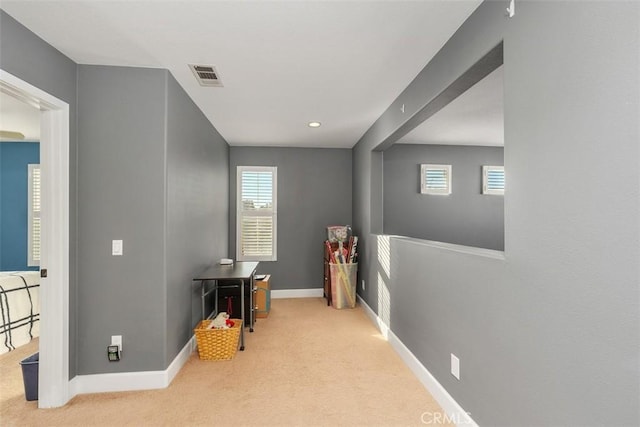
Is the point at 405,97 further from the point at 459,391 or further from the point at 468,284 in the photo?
the point at 459,391

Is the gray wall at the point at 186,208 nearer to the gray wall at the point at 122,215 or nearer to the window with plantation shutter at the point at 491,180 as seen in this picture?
the gray wall at the point at 122,215

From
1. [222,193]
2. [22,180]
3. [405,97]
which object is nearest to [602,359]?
[405,97]

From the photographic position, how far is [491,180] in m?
5.18

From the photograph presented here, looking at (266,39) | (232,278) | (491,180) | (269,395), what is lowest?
(269,395)

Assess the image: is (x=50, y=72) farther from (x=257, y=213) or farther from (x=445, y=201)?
(x=445, y=201)

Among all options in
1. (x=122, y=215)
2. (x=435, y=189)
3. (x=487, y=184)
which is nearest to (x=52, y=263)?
(x=122, y=215)

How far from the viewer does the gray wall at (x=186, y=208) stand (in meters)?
2.65

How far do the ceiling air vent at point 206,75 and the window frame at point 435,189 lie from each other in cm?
339

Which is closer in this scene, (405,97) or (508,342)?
(508,342)

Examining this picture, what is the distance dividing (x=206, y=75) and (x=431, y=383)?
9.88 ft

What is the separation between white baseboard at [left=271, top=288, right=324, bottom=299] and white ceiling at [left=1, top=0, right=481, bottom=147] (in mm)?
3206

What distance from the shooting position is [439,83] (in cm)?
226

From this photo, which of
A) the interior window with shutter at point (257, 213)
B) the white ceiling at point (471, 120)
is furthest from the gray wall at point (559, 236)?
the interior window with shutter at point (257, 213)

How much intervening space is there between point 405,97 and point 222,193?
119 inches
